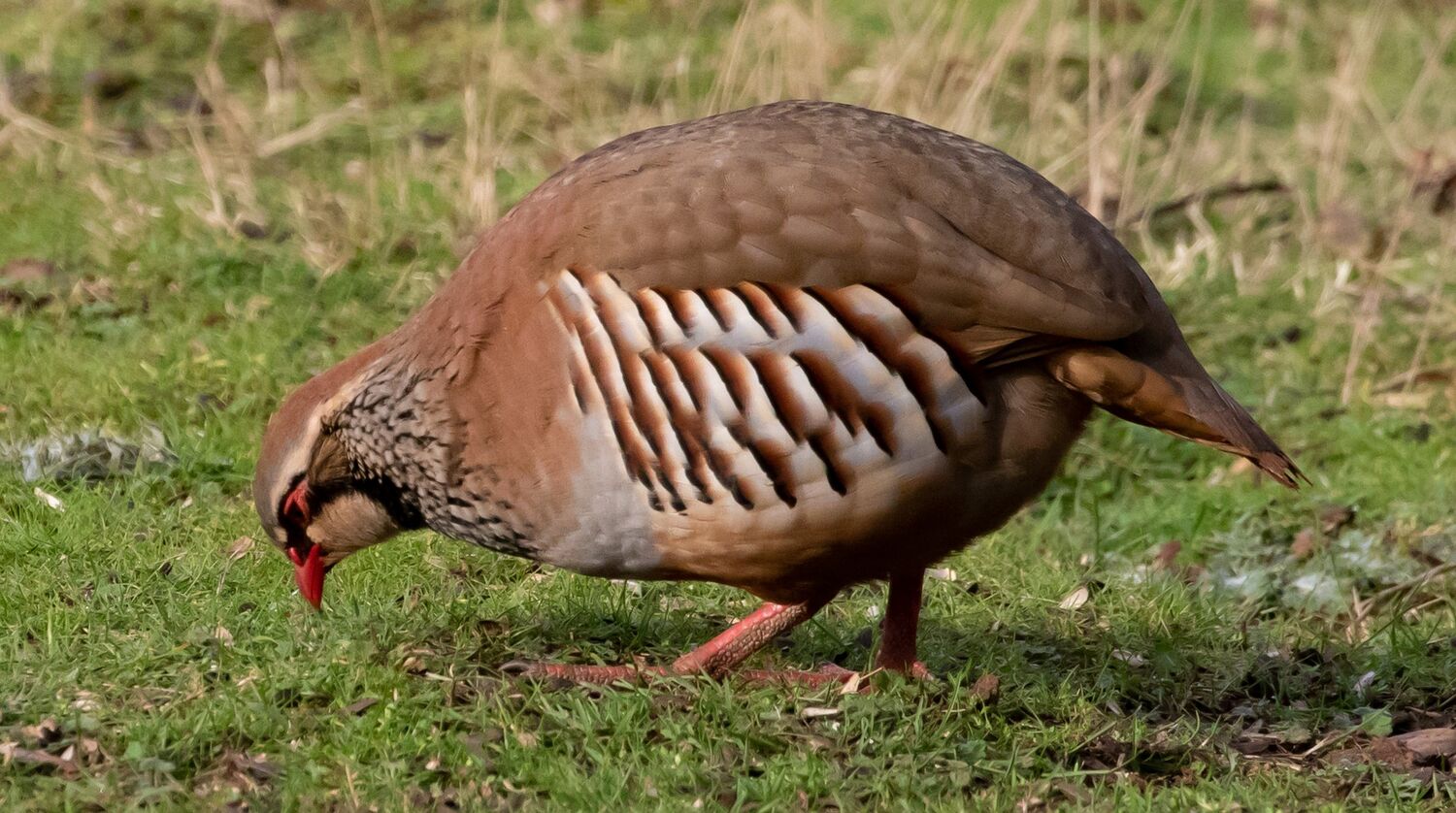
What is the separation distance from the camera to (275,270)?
6219 millimetres

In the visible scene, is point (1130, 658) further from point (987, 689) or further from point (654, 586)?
point (654, 586)

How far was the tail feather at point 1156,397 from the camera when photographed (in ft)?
11.3

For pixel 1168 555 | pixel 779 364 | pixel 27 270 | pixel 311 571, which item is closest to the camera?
pixel 779 364

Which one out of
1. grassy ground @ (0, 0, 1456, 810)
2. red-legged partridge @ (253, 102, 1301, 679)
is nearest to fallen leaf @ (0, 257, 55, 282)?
grassy ground @ (0, 0, 1456, 810)

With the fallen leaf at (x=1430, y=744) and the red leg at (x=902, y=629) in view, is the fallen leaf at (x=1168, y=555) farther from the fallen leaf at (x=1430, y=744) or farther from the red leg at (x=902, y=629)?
the red leg at (x=902, y=629)

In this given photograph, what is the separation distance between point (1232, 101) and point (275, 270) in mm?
5205

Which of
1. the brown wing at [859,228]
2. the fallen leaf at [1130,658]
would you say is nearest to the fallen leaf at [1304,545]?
the fallen leaf at [1130,658]

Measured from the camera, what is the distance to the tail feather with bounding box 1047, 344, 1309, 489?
11.3ft

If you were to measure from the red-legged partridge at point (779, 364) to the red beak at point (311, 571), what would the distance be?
37cm

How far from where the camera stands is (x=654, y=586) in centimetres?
439

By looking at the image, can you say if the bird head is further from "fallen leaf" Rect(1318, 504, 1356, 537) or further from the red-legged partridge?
"fallen leaf" Rect(1318, 504, 1356, 537)

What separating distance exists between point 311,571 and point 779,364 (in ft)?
4.05

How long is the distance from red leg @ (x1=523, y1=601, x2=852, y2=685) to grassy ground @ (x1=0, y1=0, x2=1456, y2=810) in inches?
2.8

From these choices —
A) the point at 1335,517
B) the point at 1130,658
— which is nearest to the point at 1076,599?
the point at 1130,658
